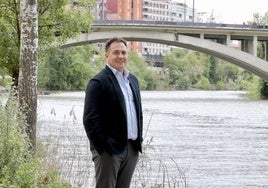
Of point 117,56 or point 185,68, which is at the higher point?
point 117,56

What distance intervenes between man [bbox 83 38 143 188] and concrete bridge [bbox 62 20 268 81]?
122 feet

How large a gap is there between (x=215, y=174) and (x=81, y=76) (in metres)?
58.9

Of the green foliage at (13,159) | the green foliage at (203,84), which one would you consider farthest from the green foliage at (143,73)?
the green foliage at (13,159)

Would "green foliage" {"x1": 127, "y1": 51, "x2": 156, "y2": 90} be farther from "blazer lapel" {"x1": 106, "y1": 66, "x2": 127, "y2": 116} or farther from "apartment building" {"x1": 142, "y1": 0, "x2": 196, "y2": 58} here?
Answer: "blazer lapel" {"x1": 106, "y1": 66, "x2": 127, "y2": 116}

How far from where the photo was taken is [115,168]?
5480 mm

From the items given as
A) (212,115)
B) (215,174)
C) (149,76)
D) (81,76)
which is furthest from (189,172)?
(149,76)

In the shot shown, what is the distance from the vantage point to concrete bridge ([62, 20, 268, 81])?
42.8 metres

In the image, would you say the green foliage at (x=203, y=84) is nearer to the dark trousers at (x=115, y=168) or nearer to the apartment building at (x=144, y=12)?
the apartment building at (x=144, y=12)

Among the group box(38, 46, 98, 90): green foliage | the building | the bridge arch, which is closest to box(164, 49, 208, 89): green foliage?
the building

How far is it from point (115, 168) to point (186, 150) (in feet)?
43.5

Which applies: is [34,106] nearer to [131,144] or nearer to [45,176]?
[45,176]

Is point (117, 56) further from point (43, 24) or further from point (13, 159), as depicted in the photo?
point (43, 24)

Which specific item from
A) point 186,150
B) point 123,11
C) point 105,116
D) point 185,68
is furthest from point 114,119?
point 123,11

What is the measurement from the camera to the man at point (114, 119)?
17.6 feet
